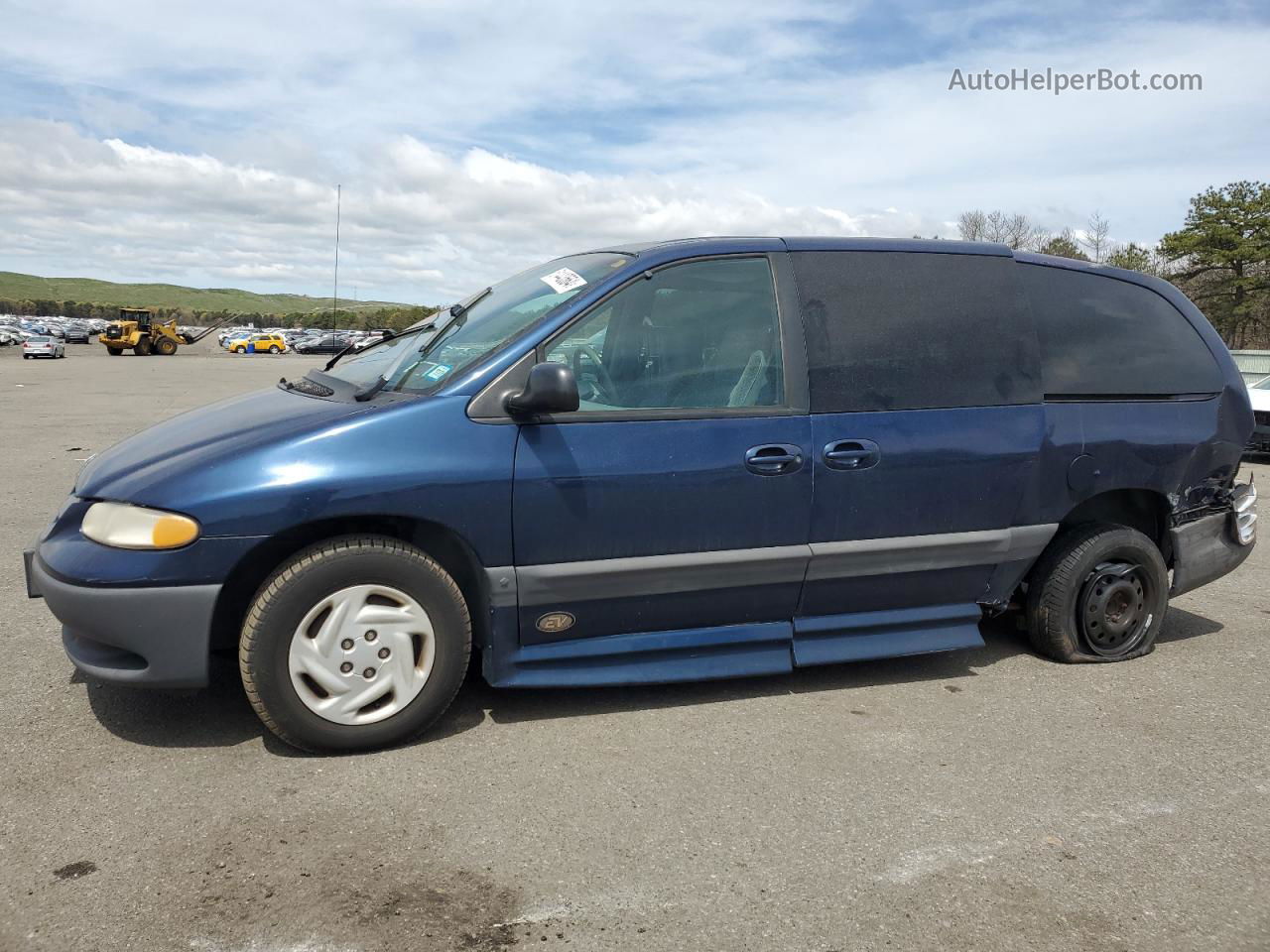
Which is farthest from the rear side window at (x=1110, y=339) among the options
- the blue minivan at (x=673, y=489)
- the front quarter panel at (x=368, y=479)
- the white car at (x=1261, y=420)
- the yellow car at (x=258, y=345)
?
the yellow car at (x=258, y=345)

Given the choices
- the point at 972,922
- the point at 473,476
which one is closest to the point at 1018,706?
the point at 972,922

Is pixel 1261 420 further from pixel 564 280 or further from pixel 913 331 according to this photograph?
pixel 564 280

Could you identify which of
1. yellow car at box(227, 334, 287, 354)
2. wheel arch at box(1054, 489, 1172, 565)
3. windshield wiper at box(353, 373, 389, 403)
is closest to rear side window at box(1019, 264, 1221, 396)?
wheel arch at box(1054, 489, 1172, 565)

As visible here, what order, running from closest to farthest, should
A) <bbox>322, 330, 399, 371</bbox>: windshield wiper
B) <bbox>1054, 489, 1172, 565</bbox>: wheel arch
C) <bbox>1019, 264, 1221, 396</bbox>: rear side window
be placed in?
<bbox>1019, 264, 1221, 396</bbox>: rear side window, <bbox>1054, 489, 1172, 565</bbox>: wheel arch, <bbox>322, 330, 399, 371</bbox>: windshield wiper

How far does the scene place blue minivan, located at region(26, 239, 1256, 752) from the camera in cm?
325

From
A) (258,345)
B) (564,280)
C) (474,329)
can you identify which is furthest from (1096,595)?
(258,345)

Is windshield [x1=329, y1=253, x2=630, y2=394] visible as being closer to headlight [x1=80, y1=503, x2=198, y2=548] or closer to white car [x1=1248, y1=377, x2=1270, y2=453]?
headlight [x1=80, y1=503, x2=198, y2=548]

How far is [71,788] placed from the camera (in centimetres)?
307

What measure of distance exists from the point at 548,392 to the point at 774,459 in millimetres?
901

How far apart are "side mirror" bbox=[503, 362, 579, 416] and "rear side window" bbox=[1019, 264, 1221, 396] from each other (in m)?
2.10

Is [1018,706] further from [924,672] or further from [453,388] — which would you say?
[453,388]

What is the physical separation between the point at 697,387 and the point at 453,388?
89 cm

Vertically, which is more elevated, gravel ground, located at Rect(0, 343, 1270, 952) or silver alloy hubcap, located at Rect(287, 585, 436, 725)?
silver alloy hubcap, located at Rect(287, 585, 436, 725)

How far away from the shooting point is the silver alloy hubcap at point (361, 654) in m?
3.27
